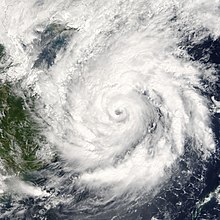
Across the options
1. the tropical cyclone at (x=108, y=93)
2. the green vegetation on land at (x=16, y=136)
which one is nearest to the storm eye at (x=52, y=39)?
the tropical cyclone at (x=108, y=93)

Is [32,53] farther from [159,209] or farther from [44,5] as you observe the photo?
[159,209]

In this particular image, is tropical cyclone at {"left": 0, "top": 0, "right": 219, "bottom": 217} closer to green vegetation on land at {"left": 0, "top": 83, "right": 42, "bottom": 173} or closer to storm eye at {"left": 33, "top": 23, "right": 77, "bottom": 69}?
storm eye at {"left": 33, "top": 23, "right": 77, "bottom": 69}

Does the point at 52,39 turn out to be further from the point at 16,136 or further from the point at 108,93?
the point at 16,136

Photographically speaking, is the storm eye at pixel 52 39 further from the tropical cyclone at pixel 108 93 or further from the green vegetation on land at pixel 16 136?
the green vegetation on land at pixel 16 136

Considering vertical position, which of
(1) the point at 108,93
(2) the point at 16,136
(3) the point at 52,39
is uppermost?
(3) the point at 52,39

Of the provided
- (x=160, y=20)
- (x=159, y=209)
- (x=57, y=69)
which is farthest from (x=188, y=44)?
(x=159, y=209)

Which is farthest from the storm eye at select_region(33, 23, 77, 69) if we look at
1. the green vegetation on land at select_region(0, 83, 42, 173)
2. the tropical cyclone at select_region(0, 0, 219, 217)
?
the green vegetation on land at select_region(0, 83, 42, 173)

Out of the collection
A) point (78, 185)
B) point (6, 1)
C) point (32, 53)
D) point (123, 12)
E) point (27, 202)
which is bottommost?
point (27, 202)

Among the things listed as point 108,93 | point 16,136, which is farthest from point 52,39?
point 16,136

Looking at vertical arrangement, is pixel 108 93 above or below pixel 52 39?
below
